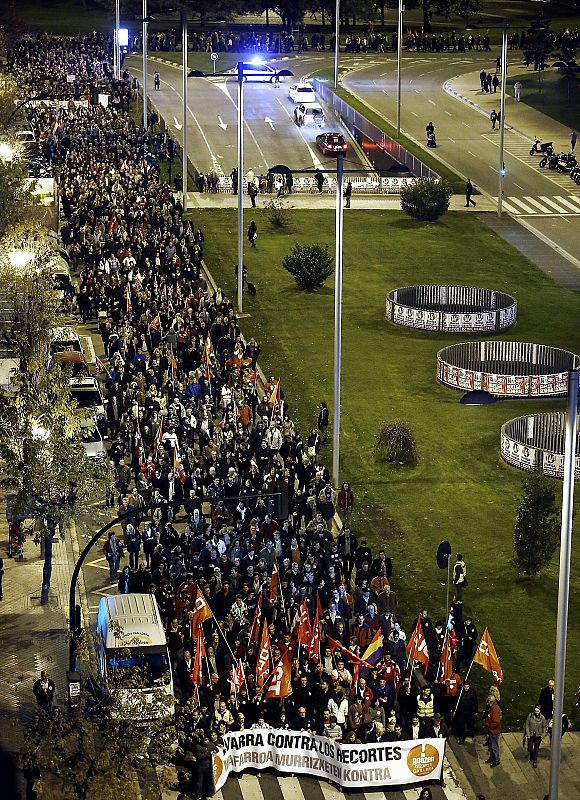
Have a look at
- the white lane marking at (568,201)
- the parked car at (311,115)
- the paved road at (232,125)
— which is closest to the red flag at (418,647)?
the white lane marking at (568,201)

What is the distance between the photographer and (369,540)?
47125 mm

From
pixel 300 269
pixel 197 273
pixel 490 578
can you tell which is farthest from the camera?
pixel 300 269

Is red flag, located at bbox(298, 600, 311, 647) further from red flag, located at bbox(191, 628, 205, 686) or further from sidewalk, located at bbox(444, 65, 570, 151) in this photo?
sidewalk, located at bbox(444, 65, 570, 151)

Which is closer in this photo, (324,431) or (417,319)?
(324,431)

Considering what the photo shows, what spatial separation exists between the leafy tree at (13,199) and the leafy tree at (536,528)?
31058 millimetres

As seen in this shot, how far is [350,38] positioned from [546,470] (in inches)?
4000

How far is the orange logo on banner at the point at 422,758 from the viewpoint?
112 feet

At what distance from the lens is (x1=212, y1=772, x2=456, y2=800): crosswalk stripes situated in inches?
1331

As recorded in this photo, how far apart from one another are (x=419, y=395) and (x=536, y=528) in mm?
16624

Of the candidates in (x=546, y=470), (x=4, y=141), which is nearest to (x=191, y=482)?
(x=546, y=470)

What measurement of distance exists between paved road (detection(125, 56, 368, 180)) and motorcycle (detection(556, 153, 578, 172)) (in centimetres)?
1204

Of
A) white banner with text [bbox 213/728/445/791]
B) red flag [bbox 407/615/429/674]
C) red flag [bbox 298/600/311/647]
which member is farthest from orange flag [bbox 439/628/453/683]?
red flag [bbox 298/600/311/647]

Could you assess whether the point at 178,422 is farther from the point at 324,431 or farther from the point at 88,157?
the point at 88,157

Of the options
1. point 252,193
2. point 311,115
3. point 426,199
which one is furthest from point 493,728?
point 311,115
